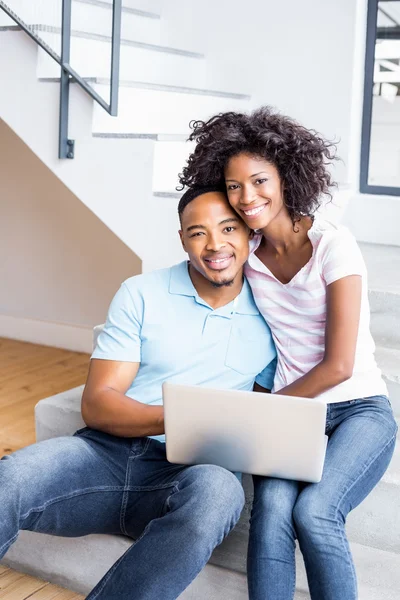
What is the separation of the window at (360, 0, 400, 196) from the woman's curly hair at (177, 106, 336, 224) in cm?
204

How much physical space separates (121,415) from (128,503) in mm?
190

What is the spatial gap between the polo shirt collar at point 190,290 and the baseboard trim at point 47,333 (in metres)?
2.53

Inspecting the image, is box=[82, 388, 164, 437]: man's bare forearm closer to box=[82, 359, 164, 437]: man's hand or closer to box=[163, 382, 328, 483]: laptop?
box=[82, 359, 164, 437]: man's hand

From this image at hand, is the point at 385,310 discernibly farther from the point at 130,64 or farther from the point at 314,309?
the point at 130,64

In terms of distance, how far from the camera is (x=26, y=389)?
387cm

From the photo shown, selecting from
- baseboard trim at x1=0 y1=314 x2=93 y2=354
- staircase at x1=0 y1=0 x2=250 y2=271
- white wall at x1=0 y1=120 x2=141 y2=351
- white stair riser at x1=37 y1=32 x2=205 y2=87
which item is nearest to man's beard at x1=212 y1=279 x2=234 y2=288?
staircase at x1=0 y1=0 x2=250 y2=271

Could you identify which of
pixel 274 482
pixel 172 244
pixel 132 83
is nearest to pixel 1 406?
pixel 172 244

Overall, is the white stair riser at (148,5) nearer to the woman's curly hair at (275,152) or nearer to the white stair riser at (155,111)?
the white stair riser at (155,111)

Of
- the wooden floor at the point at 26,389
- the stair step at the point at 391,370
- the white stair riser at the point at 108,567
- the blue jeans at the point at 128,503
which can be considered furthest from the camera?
the stair step at the point at 391,370

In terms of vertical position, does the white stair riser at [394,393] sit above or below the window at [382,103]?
below

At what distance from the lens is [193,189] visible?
2.04 meters

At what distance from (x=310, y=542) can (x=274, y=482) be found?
0.16 metres

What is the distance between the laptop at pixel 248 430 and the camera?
1605 mm

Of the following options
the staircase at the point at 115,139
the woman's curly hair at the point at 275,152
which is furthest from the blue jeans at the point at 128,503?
the woman's curly hair at the point at 275,152
